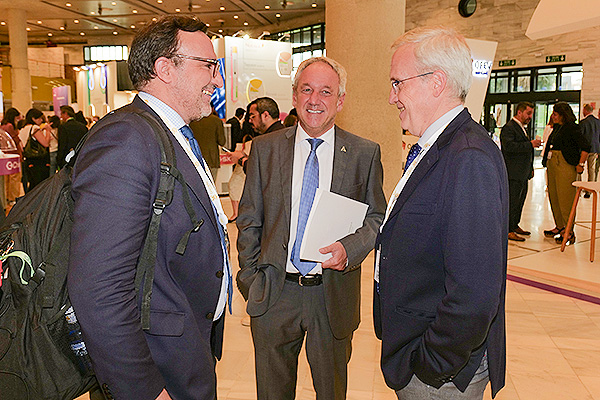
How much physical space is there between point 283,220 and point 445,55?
1.08 metres

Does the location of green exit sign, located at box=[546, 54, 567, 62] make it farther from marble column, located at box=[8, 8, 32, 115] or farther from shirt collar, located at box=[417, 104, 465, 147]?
marble column, located at box=[8, 8, 32, 115]

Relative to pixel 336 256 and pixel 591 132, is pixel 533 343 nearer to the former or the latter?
pixel 336 256

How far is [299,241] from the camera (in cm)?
242

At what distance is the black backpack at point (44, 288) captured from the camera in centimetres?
137

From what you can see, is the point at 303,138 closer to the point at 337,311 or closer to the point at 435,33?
the point at 337,311

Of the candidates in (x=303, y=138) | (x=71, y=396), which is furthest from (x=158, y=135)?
(x=303, y=138)

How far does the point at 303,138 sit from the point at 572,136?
21.2 feet

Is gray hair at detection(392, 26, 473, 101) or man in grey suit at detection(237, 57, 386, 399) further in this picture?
man in grey suit at detection(237, 57, 386, 399)

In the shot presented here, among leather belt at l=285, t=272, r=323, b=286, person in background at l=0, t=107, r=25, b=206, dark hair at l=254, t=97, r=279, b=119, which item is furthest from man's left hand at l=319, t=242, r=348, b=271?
person in background at l=0, t=107, r=25, b=206

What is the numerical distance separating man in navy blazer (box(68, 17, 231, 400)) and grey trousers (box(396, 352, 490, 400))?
646 millimetres

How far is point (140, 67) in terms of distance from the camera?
1.56 m

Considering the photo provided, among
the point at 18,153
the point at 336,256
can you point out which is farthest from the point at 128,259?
the point at 18,153

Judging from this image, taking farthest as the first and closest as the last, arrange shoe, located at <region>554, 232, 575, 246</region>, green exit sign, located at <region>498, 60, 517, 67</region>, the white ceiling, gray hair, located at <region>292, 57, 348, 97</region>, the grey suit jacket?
the white ceiling < green exit sign, located at <region>498, 60, 517, 67</region> < shoe, located at <region>554, 232, 575, 246</region> < gray hair, located at <region>292, 57, 348, 97</region> < the grey suit jacket

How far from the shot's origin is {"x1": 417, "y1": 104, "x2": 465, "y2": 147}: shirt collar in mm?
1697
